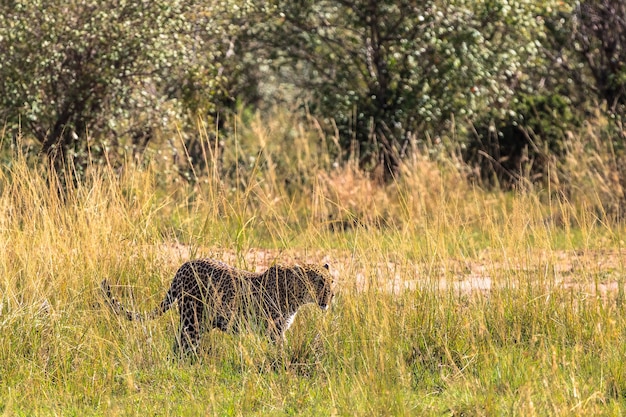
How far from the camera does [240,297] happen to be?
5.57 m

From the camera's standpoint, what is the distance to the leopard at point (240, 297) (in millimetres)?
5480

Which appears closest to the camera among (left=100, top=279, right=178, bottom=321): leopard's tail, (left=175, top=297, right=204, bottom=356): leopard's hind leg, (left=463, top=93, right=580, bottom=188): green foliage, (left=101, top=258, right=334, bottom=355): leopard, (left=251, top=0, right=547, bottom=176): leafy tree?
(left=101, top=258, right=334, bottom=355): leopard

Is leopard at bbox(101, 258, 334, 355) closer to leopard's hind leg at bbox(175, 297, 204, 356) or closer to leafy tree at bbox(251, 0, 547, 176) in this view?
leopard's hind leg at bbox(175, 297, 204, 356)

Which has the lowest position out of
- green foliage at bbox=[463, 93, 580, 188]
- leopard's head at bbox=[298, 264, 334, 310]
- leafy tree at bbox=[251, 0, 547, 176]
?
green foliage at bbox=[463, 93, 580, 188]

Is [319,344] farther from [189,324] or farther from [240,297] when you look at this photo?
[189,324]

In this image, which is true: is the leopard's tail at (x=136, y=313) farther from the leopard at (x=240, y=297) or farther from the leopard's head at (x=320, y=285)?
the leopard's head at (x=320, y=285)

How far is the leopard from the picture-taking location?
548 centimetres

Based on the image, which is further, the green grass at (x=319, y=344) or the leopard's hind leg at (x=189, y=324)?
the leopard's hind leg at (x=189, y=324)

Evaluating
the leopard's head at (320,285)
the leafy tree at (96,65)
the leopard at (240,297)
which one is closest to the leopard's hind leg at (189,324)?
the leopard at (240,297)

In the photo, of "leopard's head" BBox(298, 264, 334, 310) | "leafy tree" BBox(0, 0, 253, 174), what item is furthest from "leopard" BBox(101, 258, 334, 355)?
"leafy tree" BBox(0, 0, 253, 174)

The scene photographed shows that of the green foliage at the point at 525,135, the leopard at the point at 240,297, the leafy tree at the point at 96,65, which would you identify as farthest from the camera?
the green foliage at the point at 525,135

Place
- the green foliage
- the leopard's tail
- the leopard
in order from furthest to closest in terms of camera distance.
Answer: the green foliage, the leopard's tail, the leopard

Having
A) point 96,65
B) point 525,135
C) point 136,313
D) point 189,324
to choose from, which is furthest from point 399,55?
point 189,324

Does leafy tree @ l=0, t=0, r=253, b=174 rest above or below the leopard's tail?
above
